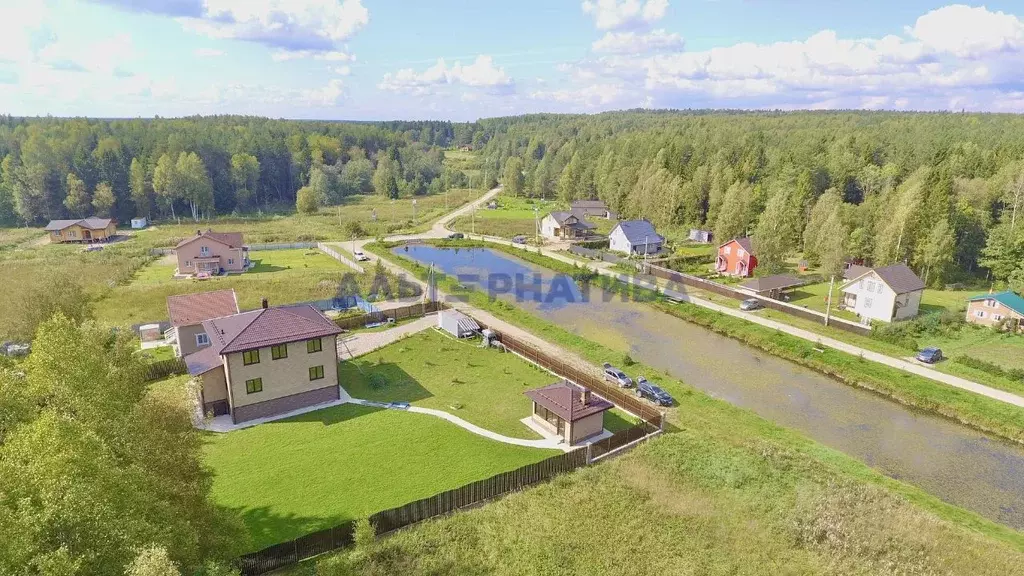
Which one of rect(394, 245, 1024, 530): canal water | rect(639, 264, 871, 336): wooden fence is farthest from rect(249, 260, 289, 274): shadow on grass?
rect(639, 264, 871, 336): wooden fence

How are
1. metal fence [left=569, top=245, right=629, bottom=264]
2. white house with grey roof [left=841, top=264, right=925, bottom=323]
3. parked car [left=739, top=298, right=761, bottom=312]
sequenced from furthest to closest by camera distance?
metal fence [left=569, top=245, right=629, bottom=264] → parked car [left=739, top=298, right=761, bottom=312] → white house with grey roof [left=841, top=264, right=925, bottom=323]

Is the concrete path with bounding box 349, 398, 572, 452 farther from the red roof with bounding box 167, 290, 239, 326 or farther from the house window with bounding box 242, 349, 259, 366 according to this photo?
the red roof with bounding box 167, 290, 239, 326

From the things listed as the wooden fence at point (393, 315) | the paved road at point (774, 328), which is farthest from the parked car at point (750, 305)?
the wooden fence at point (393, 315)

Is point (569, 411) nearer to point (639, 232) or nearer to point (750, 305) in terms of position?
point (750, 305)

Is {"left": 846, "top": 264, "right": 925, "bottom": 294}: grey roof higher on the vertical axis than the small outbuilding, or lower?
higher

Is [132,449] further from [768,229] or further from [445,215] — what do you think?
[445,215]

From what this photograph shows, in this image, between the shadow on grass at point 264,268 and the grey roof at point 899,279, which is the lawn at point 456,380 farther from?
the shadow on grass at point 264,268
